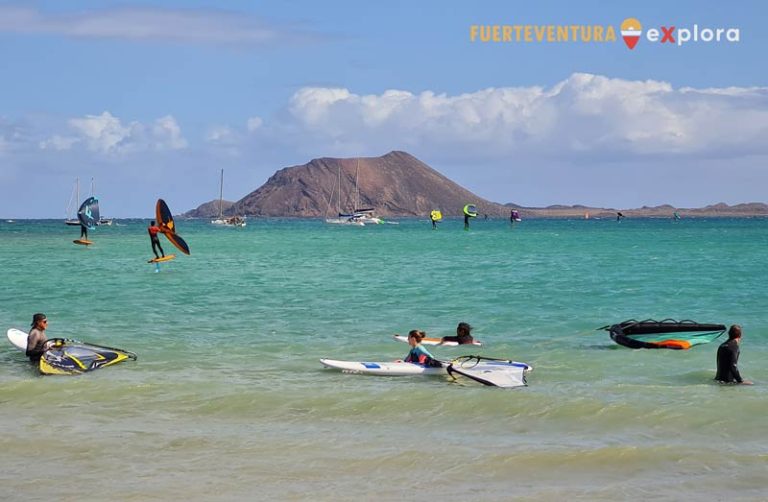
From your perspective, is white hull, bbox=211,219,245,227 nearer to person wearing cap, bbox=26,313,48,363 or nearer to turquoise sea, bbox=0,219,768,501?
turquoise sea, bbox=0,219,768,501

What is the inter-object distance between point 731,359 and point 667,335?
4127 mm

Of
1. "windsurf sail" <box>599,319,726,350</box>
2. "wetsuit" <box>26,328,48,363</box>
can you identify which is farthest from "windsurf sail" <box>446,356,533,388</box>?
"wetsuit" <box>26,328,48,363</box>

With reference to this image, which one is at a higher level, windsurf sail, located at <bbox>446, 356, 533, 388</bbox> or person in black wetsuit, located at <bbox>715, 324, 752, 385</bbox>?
person in black wetsuit, located at <bbox>715, 324, 752, 385</bbox>

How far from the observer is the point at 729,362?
16.5m

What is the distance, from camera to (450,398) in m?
15.8

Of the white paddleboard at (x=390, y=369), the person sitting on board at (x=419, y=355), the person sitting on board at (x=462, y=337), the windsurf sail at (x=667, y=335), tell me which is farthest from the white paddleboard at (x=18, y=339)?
the windsurf sail at (x=667, y=335)

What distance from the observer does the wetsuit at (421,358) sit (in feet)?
58.1

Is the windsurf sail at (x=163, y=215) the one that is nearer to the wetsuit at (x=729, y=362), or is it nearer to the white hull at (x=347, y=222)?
the wetsuit at (x=729, y=362)

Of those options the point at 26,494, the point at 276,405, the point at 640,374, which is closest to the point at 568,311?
the point at 640,374

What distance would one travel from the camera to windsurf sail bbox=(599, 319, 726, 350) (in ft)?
67.4

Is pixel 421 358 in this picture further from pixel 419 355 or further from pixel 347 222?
pixel 347 222

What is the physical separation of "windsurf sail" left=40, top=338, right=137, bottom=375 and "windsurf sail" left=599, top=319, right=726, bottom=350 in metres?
10.8

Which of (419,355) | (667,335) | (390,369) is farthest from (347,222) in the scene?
(390,369)

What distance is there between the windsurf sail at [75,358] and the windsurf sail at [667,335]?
35.4ft
